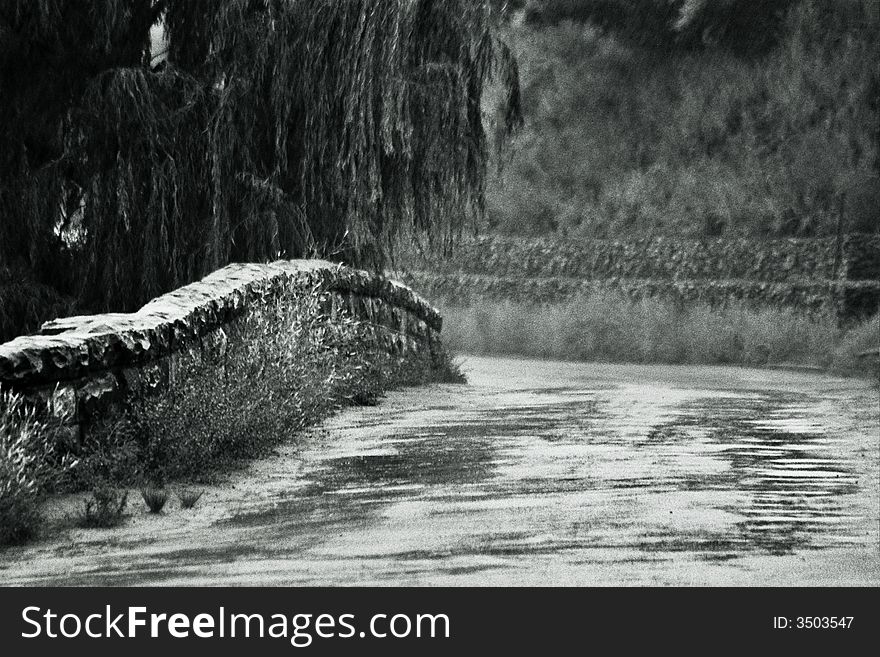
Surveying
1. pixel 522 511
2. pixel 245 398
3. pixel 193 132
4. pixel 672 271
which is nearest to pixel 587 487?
pixel 522 511

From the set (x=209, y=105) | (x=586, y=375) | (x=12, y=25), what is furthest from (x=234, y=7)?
(x=586, y=375)

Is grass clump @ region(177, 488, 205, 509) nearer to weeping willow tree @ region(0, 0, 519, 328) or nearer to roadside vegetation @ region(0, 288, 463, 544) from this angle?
roadside vegetation @ region(0, 288, 463, 544)

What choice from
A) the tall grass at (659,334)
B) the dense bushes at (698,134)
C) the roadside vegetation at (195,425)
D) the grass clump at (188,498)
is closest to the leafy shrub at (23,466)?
the roadside vegetation at (195,425)

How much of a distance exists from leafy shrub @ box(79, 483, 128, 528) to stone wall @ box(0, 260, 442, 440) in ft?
2.32

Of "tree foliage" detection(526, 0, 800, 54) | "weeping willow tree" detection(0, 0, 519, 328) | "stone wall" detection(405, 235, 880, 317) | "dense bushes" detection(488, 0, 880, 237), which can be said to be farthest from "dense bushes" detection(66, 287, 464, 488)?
"tree foliage" detection(526, 0, 800, 54)

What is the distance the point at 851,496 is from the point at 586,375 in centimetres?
1230

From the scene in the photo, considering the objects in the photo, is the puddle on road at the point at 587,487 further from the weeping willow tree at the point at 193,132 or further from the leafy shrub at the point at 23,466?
the weeping willow tree at the point at 193,132

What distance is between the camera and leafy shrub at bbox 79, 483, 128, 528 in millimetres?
7809

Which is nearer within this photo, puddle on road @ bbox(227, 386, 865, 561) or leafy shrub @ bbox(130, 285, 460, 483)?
puddle on road @ bbox(227, 386, 865, 561)

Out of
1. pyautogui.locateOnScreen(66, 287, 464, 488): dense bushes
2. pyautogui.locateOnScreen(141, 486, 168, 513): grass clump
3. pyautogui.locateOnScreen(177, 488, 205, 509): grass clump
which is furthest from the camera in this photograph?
pyautogui.locateOnScreen(66, 287, 464, 488): dense bushes

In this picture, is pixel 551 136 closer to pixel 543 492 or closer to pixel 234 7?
pixel 234 7

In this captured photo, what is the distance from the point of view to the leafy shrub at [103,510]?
7809mm

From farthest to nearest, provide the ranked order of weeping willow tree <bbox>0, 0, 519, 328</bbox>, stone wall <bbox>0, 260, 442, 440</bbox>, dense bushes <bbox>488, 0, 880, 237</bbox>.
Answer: dense bushes <bbox>488, 0, 880, 237</bbox> → weeping willow tree <bbox>0, 0, 519, 328</bbox> → stone wall <bbox>0, 260, 442, 440</bbox>

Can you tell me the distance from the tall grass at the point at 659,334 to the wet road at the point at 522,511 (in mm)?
12221
